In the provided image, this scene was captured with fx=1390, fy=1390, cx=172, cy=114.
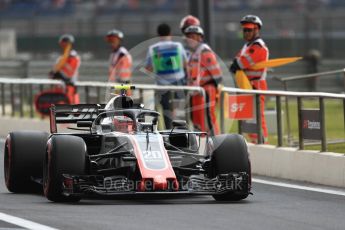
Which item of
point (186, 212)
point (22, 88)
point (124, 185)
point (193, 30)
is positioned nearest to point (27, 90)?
point (22, 88)

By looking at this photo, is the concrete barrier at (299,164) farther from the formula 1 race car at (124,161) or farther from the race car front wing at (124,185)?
the race car front wing at (124,185)

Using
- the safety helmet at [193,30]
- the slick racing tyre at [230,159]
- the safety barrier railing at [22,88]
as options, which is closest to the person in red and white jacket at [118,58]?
the safety barrier railing at [22,88]

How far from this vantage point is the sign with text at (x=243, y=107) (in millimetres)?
18703

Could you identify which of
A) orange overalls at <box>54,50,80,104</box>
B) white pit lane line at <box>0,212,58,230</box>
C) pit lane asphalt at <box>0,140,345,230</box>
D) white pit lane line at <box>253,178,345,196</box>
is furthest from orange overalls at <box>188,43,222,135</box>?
white pit lane line at <box>0,212,58,230</box>

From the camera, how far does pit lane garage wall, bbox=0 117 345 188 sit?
1630 centimetres

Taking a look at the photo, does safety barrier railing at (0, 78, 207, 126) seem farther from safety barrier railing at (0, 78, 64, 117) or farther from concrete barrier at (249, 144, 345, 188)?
concrete barrier at (249, 144, 345, 188)

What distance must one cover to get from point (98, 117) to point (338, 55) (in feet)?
89.5

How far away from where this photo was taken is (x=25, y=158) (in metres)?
15.0

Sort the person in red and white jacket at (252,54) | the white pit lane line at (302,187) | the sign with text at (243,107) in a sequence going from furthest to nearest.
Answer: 1. the person in red and white jacket at (252,54)
2. the sign with text at (243,107)
3. the white pit lane line at (302,187)

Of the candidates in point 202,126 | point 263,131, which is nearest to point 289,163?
point 263,131

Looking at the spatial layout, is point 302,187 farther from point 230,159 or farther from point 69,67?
point 69,67

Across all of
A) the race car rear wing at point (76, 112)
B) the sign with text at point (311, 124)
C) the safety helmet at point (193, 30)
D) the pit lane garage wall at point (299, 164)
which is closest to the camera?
the race car rear wing at point (76, 112)

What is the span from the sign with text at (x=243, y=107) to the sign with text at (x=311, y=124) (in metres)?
1.49

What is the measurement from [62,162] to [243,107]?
5835 mm
